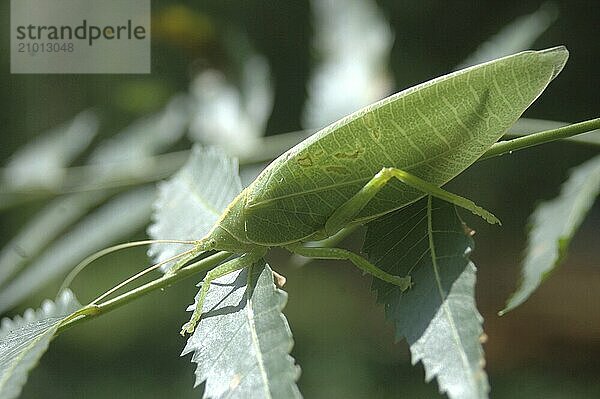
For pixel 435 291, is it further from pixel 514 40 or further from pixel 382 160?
pixel 514 40

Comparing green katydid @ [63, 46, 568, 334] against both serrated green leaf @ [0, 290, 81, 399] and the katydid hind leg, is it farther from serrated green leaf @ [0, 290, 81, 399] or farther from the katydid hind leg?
serrated green leaf @ [0, 290, 81, 399]

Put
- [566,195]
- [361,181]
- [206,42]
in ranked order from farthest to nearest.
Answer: [206,42]
[566,195]
[361,181]

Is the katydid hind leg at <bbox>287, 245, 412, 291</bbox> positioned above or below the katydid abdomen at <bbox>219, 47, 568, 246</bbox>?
below

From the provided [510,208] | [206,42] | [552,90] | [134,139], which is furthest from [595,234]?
[134,139]

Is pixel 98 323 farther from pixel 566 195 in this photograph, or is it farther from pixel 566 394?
pixel 566 195

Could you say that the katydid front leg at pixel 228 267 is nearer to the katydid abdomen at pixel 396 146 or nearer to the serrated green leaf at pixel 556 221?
the katydid abdomen at pixel 396 146
